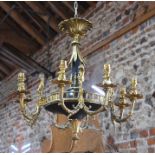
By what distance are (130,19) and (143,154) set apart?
1.46 metres

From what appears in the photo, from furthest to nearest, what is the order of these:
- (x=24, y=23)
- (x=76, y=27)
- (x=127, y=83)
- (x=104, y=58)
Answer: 1. (x=24, y=23)
2. (x=104, y=58)
3. (x=127, y=83)
4. (x=76, y=27)

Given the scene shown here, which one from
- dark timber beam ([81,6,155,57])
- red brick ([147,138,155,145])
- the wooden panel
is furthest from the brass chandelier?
the wooden panel

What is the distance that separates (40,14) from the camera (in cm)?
513

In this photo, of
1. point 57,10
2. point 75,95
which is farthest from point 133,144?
point 57,10

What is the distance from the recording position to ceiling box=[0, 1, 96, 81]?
507 centimetres

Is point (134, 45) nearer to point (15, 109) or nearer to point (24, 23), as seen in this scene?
point (24, 23)

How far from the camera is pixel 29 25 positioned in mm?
5625

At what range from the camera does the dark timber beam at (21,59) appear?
5.25 metres

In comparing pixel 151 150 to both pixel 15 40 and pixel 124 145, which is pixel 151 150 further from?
pixel 15 40

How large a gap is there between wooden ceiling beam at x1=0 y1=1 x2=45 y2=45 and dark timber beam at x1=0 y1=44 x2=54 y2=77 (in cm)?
42

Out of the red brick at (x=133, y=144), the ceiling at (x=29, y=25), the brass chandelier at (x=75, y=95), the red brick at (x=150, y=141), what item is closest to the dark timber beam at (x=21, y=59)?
the ceiling at (x=29, y=25)

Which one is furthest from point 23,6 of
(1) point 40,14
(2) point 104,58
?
(2) point 104,58

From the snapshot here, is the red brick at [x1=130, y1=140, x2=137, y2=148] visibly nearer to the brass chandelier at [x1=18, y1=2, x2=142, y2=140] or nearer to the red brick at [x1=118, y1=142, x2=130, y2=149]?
the red brick at [x1=118, y1=142, x2=130, y2=149]

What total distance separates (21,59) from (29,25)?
585mm
